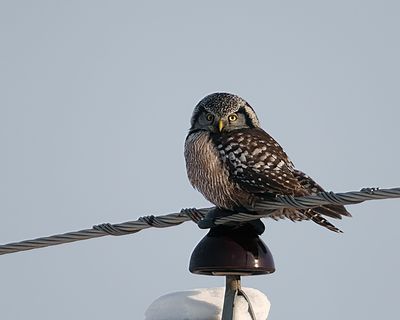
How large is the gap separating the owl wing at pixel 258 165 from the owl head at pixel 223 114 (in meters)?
0.26

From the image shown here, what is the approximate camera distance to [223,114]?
800cm

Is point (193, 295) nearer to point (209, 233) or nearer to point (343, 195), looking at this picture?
point (209, 233)

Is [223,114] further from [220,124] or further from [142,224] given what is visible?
[142,224]

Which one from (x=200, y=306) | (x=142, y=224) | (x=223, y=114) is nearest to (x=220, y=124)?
(x=223, y=114)

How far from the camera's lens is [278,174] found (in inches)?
286

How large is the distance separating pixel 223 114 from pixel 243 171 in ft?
2.76

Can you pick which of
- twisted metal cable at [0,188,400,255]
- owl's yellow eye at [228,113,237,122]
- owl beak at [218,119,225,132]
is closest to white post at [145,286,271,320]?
twisted metal cable at [0,188,400,255]

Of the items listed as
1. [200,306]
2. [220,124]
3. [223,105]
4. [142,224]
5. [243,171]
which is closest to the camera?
[200,306]

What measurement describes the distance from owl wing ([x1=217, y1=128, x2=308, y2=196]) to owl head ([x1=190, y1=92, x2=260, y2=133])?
26cm

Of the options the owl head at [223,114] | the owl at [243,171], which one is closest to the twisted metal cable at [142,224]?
the owl at [243,171]

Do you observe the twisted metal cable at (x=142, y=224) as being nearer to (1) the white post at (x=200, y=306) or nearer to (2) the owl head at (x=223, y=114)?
(1) the white post at (x=200, y=306)

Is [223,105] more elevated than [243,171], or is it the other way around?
[223,105]

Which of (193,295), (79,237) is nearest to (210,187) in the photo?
(79,237)

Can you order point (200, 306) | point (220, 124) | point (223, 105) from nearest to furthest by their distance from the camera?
1. point (200, 306)
2. point (220, 124)
3. point (223, 105)
